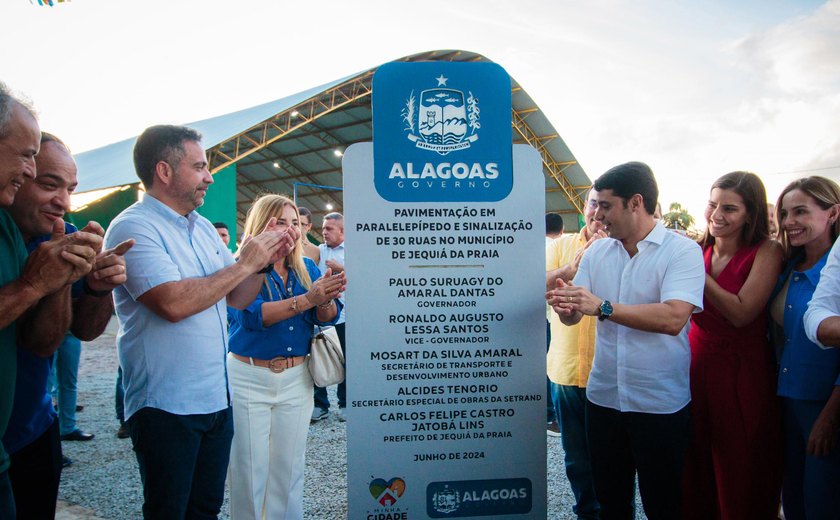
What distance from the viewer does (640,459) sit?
2.15m

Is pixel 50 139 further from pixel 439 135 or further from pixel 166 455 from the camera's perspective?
pixel 439 135

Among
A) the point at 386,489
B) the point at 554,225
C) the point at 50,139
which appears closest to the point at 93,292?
the point at 50,139

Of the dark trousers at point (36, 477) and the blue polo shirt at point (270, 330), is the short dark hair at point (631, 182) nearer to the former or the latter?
the blue polo shirt at point (270, 330)

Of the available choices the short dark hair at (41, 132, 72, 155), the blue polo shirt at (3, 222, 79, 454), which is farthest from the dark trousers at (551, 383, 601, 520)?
the short dark hair at (41, 132, 72, 155)

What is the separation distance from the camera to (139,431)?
189cm

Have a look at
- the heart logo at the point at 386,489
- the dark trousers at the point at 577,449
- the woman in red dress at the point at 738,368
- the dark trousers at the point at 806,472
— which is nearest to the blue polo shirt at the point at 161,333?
the heart logo at the point at 386,489

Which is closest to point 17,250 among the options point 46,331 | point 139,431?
point 46,331

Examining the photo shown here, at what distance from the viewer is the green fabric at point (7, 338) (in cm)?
141

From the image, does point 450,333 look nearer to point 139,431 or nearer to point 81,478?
point 139,431

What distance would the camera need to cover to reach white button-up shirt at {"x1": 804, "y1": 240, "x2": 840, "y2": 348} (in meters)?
1.92

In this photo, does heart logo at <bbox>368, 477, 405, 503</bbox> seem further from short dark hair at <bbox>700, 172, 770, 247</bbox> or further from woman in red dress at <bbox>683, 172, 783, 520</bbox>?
short dark hair at <bbox>700, 172, 770, 247</bbox>

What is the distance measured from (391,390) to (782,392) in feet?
5.57

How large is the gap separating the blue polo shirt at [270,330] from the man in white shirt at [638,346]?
135 cm

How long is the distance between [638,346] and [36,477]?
89.4 inches
